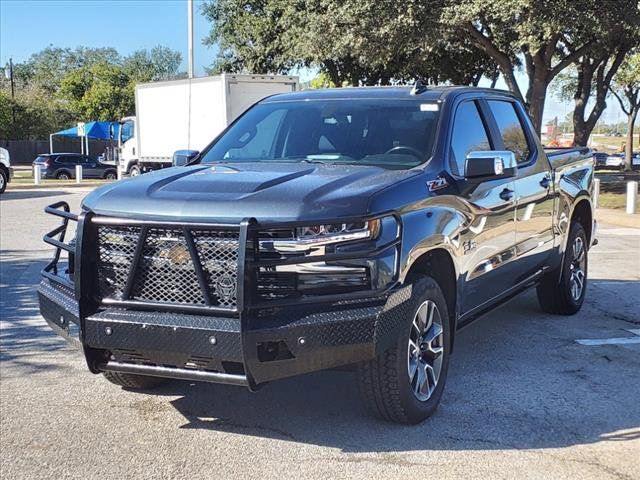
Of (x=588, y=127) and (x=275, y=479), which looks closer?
(x=275, y=479)

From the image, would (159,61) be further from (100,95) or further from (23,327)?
(23,327)

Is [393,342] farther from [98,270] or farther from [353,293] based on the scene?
[98,270]

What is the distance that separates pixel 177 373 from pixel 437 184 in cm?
191

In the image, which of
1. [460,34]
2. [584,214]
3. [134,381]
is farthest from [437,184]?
[460,34]

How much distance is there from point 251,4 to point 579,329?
99.0 feet

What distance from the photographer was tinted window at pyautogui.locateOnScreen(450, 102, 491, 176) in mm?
5066

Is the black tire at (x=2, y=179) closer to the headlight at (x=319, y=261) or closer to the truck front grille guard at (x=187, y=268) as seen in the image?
the truck front grille guard at (x=187, y=268)

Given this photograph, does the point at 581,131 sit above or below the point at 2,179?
above

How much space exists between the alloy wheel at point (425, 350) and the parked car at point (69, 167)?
34753 mm

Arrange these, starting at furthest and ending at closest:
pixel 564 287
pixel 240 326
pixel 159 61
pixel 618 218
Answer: pixel 159 61 < pixel 618 218 < pixel 564 287 < pixel 240 326

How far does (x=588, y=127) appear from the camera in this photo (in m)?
25.9

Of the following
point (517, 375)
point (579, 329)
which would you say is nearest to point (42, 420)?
point (517, 375)

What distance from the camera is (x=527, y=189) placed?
6.04 meters

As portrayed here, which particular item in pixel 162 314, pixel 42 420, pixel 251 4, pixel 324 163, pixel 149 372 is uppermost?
pixel 251 4
